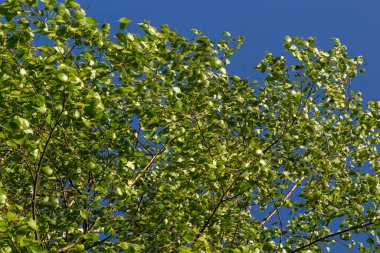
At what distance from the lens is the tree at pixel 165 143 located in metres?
8.41

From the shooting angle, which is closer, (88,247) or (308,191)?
(88,247)

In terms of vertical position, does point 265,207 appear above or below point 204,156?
above

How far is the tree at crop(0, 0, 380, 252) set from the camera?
8414 mm

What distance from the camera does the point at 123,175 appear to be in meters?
10.9

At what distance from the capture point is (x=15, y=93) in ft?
23.3

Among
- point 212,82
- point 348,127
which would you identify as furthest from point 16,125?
point 348,127

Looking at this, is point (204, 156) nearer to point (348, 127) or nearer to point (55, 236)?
point (55, 236)

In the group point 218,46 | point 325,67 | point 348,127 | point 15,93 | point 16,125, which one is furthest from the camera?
point 348,127

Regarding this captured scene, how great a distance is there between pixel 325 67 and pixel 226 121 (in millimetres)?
2969

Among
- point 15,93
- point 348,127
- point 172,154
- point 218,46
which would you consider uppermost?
point 348,127

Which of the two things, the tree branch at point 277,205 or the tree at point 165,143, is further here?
the tree branch at point 277,205

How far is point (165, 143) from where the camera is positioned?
37.0ft

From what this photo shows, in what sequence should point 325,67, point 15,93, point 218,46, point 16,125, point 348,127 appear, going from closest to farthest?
point 16,125
point 15,93
point 218,46
point 325,67
point 348,127

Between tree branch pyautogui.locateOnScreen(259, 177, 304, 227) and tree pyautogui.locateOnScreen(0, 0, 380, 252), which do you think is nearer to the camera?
tree pyautogui.locateOnScreen(0, 0, 380, 252)
